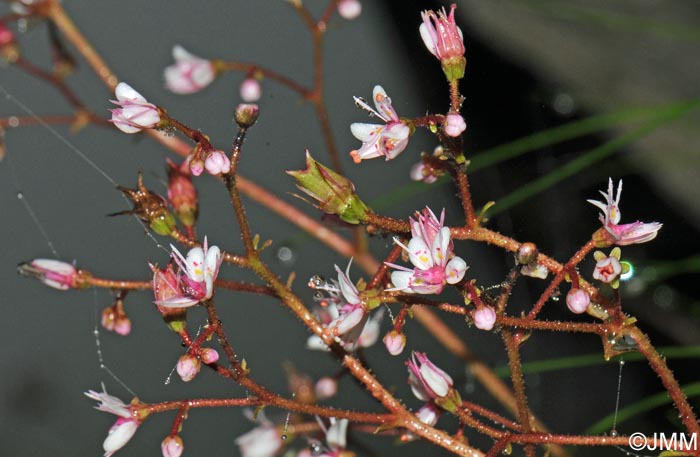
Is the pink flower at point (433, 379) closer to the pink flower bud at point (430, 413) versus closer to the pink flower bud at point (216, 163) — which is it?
the pink flower bud at point (430, 413)

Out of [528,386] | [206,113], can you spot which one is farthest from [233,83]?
[528,386]

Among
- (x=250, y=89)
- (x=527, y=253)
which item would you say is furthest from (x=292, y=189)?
(x=527, y=253)

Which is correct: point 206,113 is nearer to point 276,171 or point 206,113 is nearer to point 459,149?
point 276,171

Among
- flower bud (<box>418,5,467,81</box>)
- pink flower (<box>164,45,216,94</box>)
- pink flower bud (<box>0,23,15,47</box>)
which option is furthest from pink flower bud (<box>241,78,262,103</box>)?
flower bud (<box>418,5,467,81</box>)

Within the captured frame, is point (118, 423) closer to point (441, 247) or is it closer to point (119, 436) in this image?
point (119, 436)

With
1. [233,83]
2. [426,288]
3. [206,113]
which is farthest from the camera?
[233,83]
